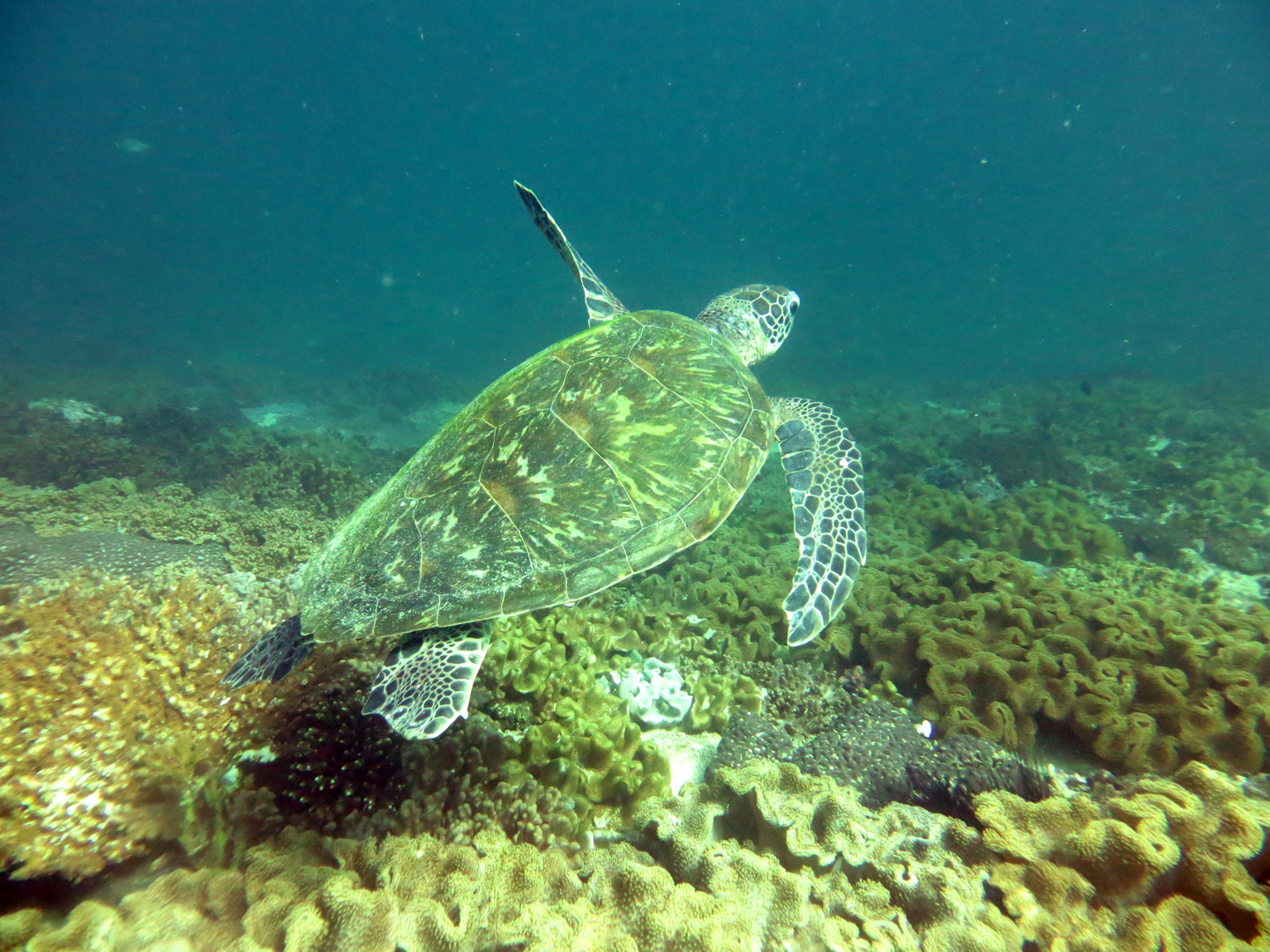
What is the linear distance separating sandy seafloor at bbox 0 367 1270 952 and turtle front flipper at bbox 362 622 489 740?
318 mm

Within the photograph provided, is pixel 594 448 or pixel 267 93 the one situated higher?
pixel 267 93

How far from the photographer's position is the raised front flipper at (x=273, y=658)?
244 centimetres


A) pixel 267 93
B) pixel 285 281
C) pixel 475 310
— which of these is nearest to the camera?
pixel 475 310

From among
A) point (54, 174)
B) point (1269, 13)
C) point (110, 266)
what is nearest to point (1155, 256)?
point (1269, 13)

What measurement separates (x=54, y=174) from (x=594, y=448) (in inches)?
4700

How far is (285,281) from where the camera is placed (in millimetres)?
64500

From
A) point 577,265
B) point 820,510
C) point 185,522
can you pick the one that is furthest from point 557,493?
point 185,522

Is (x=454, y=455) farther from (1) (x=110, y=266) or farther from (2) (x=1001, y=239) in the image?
(2) (x=1001, y=239)

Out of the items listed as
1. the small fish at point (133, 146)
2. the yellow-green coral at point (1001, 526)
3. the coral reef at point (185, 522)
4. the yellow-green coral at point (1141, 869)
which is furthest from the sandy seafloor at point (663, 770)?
the small fish at point (133, 146)

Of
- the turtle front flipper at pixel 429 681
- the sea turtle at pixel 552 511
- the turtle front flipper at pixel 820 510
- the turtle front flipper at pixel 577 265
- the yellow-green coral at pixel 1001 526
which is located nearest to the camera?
the turtle front flipper at pixel 429 681

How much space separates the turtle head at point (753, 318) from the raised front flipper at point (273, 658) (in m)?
4.32

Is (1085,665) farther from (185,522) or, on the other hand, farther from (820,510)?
(185,522)

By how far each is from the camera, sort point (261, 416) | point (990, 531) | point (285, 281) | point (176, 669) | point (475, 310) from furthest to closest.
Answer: point (285, 281) < point (475, 310) < point (261, 416) < point (990, 531) < point (176, 669)

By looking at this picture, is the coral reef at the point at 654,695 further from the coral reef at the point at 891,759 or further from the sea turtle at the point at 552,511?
the sea turtle at the point at 552,511
